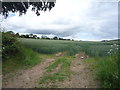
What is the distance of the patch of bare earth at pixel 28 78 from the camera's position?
4.27 m

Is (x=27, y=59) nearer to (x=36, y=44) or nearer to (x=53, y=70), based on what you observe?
(x=36, y=44)

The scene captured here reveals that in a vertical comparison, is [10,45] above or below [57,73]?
above

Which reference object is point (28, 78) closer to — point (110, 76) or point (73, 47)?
point (73, 47)

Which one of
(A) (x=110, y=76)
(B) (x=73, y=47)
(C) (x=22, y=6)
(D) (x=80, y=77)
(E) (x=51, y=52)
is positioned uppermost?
(C) (x=22, y=6)

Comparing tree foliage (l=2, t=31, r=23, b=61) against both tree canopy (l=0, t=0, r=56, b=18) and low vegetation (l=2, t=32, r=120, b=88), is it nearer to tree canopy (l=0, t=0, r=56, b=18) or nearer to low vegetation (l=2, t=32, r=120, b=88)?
low vegetation (l=2, t=32, r=120, b=88)

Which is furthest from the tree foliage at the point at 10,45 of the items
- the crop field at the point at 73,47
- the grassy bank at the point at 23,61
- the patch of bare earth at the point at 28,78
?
the patch of bare earth at the point at 28,78

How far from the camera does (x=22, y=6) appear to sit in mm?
6035

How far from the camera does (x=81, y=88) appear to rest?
384cm

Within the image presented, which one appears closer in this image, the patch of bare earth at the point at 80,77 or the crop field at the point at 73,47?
the patch of bare earth at the point at 80,77

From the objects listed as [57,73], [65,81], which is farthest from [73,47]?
[65,81]

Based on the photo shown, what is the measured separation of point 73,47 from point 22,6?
9.07ft

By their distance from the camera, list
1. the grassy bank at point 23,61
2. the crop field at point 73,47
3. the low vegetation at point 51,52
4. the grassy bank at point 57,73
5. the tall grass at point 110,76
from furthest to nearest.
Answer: the grassy bank at point 23,61 < the crop field at point 73,47 < the low vegetation at point 51,52 < the grassy bank at point 57,73 < the tall grass at point 110,76

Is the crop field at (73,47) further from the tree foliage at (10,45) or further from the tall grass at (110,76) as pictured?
the tall grass at (110,76)

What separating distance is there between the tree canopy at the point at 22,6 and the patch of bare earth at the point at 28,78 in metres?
2.17
